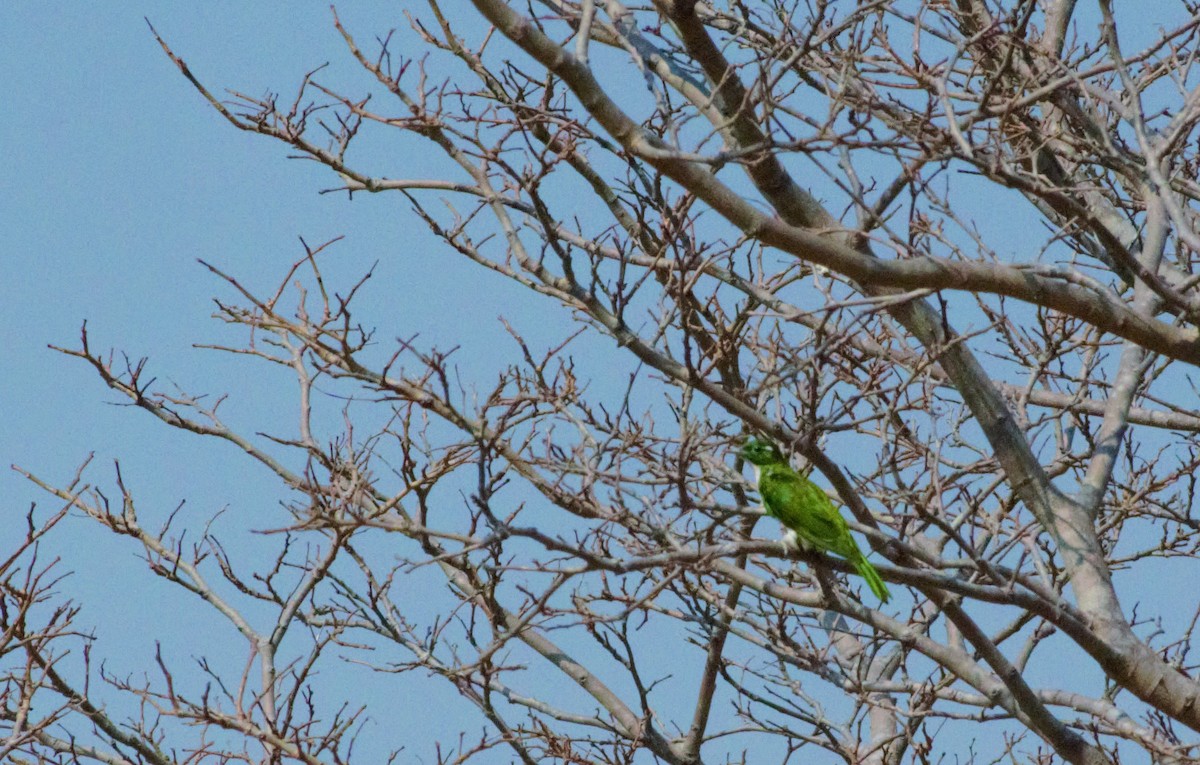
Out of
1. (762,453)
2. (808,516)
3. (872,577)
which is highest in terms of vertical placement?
(762,453)

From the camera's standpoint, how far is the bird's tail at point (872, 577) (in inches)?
235

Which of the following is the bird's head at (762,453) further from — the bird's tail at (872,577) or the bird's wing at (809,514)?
the bird's tail at (872,577)

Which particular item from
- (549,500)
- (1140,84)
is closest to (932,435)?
(549,500)

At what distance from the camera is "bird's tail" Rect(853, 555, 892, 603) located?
5975 mm

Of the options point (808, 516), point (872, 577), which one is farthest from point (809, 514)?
point (872, 577)

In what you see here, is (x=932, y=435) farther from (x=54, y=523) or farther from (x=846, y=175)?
(x=54, y=523)

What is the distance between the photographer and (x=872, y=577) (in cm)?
615

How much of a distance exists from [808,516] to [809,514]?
0.02 metres

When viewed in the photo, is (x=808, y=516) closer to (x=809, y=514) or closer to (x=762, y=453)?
(x=809, y=514)

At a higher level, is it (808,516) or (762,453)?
(762,453)

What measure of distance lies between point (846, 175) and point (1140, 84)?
134 inches

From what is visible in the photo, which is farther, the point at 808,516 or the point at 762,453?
the point at 762,453

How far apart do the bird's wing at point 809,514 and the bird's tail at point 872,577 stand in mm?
120

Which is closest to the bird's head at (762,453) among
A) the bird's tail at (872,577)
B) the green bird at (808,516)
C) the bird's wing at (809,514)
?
the green bird at (808,516)
